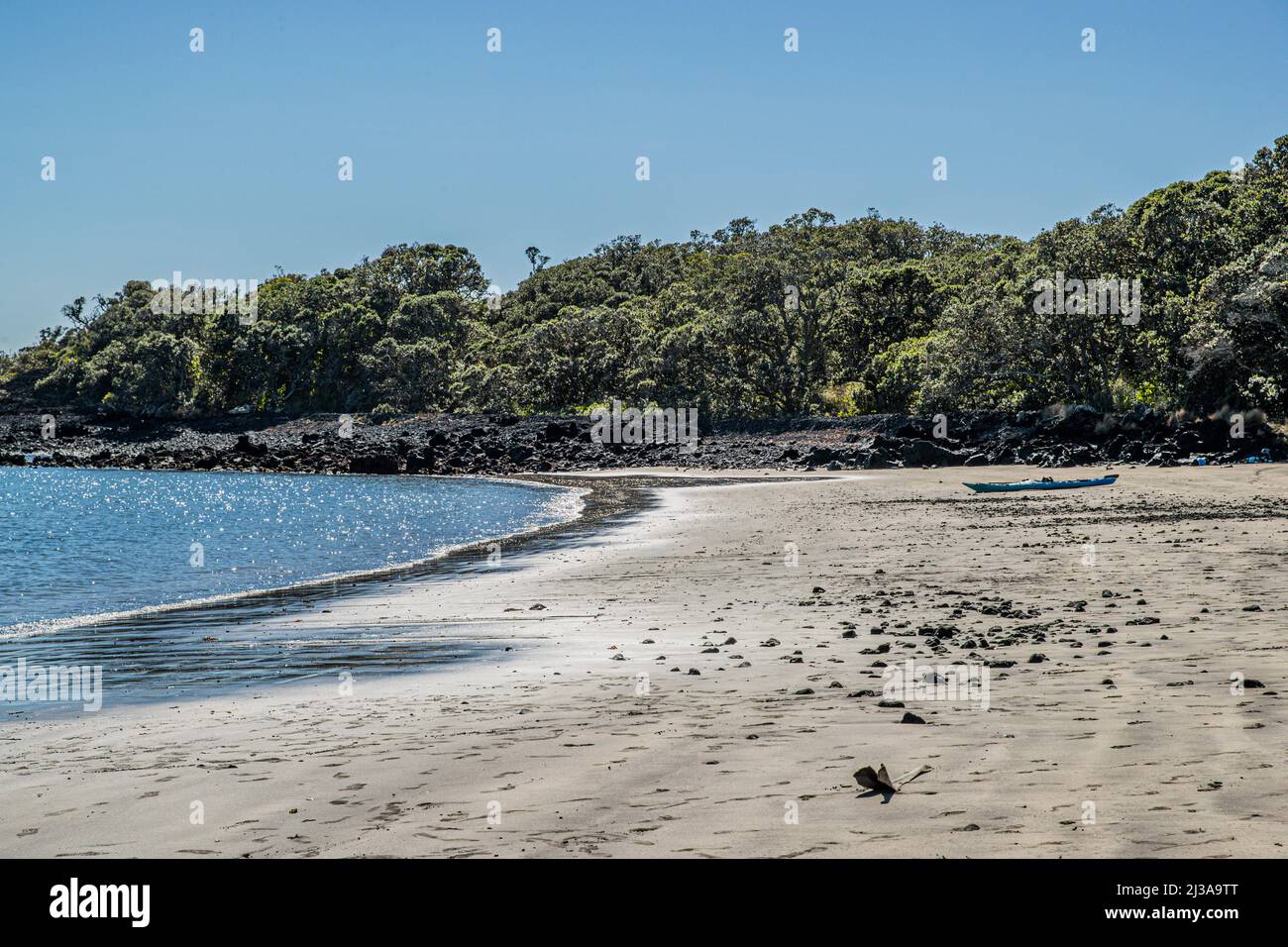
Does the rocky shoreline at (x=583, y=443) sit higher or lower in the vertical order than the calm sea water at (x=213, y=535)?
higher

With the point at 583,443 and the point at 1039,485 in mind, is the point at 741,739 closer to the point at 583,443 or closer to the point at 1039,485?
the point at 1039,485

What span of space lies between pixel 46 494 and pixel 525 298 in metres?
70.3

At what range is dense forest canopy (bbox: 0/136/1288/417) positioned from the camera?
5028cm

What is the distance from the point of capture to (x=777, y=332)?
7050 centimetres

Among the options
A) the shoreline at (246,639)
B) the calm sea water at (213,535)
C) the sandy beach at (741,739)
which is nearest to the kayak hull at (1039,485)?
the calm sea water at (213,535)

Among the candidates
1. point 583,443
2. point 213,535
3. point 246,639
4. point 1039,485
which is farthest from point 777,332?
point 246,639

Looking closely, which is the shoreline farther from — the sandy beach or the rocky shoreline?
the rocky shoreline

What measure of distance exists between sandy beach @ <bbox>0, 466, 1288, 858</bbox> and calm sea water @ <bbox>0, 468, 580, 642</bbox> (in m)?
5.64

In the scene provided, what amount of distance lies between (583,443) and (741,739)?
6270 cm

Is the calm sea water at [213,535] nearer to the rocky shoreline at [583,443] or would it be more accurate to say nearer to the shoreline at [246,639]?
the shoreline at [246,639]

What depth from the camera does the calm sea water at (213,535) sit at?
58.3 ft

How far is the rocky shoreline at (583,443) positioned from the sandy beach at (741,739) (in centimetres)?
3493
